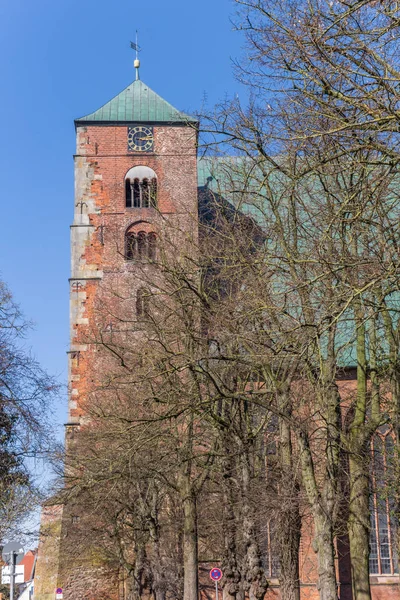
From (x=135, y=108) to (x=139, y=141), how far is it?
6.26ft

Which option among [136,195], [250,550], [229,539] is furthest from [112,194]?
[250,550]

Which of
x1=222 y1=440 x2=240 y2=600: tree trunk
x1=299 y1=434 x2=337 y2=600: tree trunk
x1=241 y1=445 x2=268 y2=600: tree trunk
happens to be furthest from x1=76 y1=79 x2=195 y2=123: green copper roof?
x1=299 y1=434 x2=337 y2=600: tree trunk

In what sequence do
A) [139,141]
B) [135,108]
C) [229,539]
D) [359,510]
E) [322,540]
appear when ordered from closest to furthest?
[322,540] < [359,510] < [229,539] < [139,141] < [135,108]

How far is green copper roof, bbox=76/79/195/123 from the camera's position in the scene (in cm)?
4184

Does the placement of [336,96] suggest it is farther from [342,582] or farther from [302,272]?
[342,582]

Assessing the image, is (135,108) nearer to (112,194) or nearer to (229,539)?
(112,194)

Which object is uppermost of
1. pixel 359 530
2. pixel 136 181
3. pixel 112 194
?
pixel 136 181

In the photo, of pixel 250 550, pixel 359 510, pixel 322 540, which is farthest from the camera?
pixel 250 550

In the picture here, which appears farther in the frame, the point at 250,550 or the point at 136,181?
the point at 136,181

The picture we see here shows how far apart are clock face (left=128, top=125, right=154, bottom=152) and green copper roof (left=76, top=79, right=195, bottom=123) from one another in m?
0.37

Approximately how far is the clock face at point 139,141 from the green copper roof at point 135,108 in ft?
1.20

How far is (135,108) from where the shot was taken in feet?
140

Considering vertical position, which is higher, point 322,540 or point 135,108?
point 135,108

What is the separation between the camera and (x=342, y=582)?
113 ft
